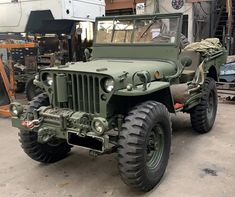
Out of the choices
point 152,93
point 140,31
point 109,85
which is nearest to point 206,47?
point 140,31

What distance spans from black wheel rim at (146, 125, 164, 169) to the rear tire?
1.19 m

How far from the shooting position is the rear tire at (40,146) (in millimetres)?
3852

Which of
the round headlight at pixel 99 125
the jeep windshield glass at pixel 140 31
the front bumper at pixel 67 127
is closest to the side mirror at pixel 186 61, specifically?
the jeep windshield glass at pixel 140 31

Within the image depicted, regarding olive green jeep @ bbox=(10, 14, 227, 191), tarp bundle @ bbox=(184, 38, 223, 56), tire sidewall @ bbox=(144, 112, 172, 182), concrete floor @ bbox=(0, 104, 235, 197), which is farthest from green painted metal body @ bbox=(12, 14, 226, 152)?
tarp bundle @ bbox=(184, 38, 223, 56)

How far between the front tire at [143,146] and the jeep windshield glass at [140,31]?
1.42 metres

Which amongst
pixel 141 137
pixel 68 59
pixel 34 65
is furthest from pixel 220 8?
pixel 141 137

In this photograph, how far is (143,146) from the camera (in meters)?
3.14

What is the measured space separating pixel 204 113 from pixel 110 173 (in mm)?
1972

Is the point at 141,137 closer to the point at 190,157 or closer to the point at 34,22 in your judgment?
the point at 190,157

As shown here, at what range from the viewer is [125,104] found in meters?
3.67

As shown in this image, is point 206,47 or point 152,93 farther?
point 206,47

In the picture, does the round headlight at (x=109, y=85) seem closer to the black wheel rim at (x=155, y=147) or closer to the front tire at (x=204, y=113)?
the black wheel rim at (x=155, y=147)

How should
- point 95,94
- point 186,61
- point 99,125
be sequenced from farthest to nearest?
point 186,61 < point 95,94 < point 99,125

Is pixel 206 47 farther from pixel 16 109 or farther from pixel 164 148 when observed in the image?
pixel 16 109
